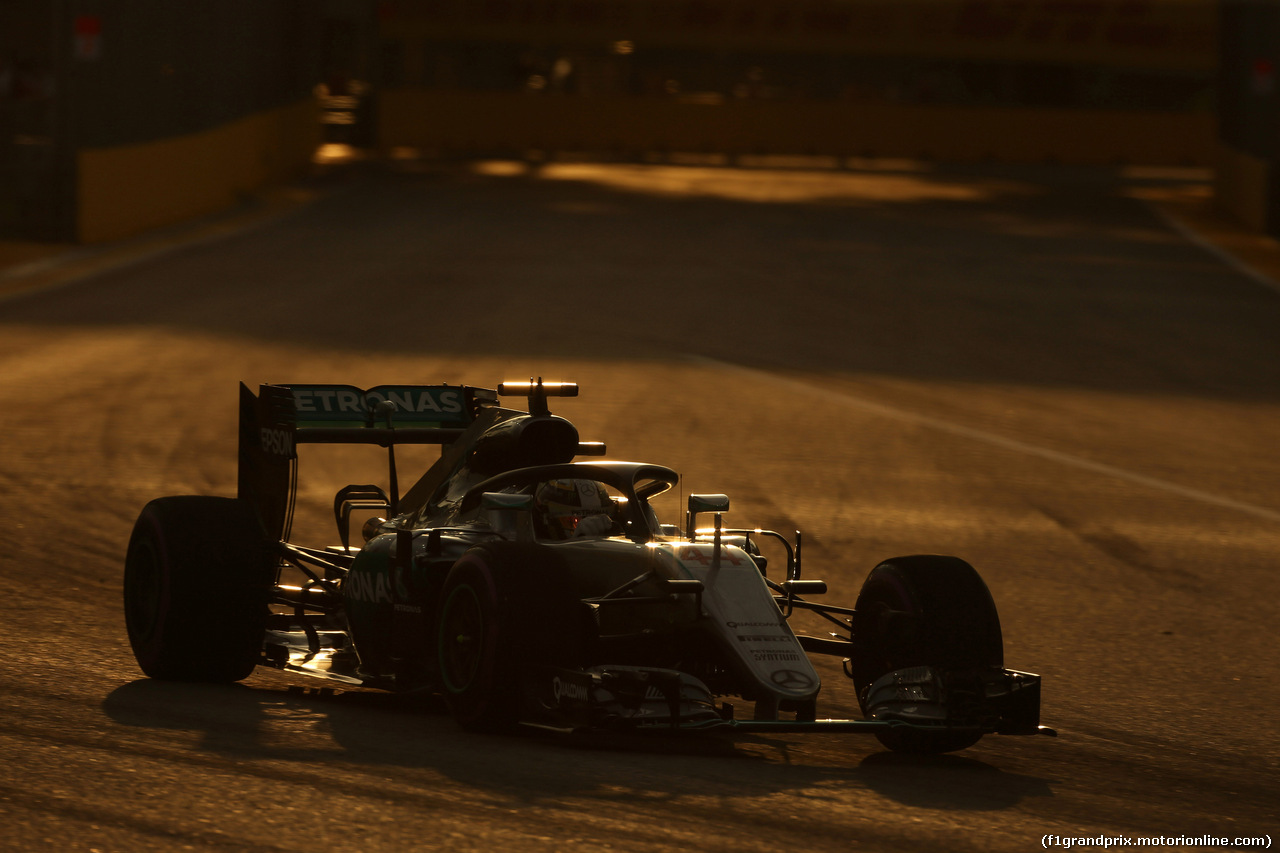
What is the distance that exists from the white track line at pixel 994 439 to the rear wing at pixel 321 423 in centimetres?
711

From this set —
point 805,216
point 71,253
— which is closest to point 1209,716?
point 71,253

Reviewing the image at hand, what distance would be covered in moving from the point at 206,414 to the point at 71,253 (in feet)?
40.3

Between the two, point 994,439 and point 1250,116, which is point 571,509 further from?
point 1250,116

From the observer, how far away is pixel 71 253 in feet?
89.8

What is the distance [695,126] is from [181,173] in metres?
23.8

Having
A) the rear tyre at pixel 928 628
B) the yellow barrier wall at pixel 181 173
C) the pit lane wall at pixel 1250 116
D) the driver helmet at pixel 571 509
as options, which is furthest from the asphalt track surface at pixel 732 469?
the pit lane wall at pixel 1250 116

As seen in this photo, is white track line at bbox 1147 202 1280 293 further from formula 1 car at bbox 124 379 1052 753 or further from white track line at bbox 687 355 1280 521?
formula 1 car at bbox 124 379 1052 753

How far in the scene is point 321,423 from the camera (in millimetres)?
9672

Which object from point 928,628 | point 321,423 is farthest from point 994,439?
point 928,628

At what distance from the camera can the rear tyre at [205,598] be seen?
8.18 m

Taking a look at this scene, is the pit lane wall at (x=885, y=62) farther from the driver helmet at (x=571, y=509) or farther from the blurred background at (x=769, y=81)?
the driver helmet at (x=571, y=509)

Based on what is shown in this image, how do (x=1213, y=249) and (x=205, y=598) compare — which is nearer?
(x=205, y=598)

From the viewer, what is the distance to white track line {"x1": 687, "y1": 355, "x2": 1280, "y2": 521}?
14578mm

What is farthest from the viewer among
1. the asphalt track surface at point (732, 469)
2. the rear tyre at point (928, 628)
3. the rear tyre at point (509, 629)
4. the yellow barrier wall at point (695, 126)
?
the yellow barrier wall at point (695, 126)
